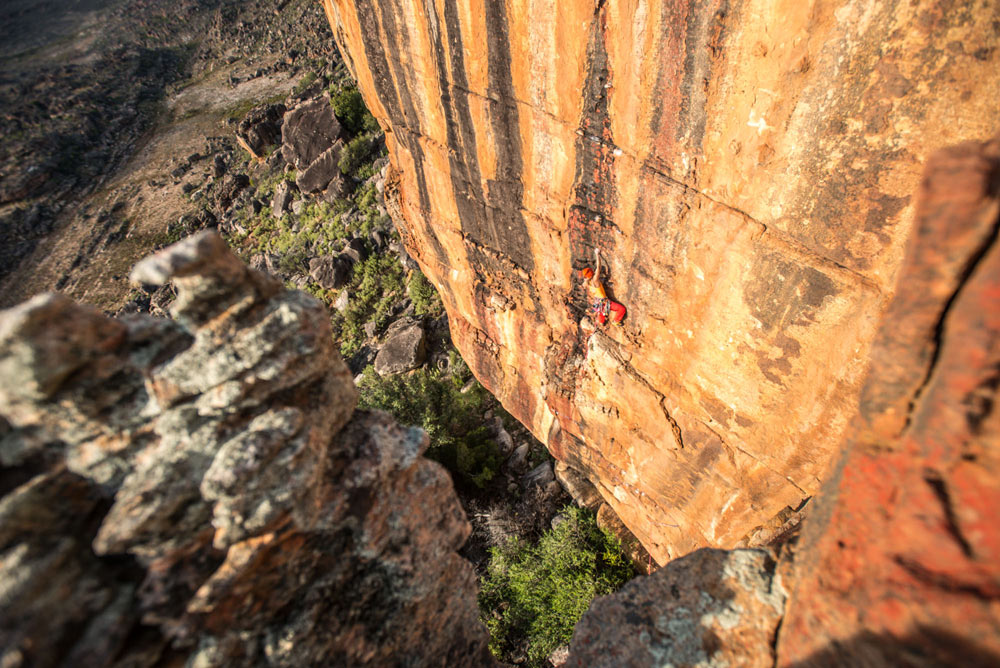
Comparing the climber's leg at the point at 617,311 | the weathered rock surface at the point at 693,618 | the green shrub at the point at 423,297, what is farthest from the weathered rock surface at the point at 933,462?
the green shrub at the point at 423,297

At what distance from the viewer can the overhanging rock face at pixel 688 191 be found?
3.50 metres

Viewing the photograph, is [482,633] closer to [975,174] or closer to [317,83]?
[975,174]

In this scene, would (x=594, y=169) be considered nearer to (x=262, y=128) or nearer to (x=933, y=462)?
(x=933, y=462)

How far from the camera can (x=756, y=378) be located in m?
5.23

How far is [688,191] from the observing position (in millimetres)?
4895

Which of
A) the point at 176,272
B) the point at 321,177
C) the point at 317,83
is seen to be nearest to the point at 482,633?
the point at 176,272

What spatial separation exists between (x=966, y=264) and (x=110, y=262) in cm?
3070

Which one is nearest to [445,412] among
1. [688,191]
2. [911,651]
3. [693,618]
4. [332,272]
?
[332,272]

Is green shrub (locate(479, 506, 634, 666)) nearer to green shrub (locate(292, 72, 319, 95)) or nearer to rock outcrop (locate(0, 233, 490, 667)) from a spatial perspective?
rock outcrop (locate(0, 233, 490, 667))

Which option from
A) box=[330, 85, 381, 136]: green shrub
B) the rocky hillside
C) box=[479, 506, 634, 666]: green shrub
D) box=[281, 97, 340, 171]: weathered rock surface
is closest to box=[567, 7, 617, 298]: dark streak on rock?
the rocky hillside

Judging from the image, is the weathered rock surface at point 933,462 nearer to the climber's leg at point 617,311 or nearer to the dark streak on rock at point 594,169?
the dark streak on rock at point 594,169

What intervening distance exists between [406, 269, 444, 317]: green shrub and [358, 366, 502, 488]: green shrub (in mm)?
2231

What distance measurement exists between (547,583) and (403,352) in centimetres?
766

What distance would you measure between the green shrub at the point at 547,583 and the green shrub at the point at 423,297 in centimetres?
787
